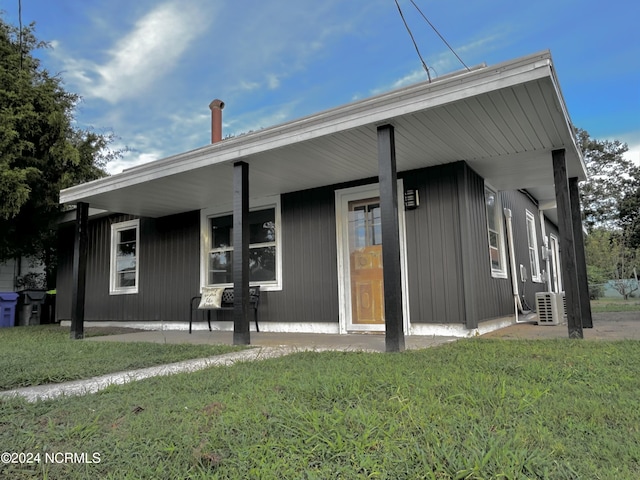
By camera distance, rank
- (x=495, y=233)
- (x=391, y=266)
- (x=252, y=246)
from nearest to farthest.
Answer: (x=391, y=266) → (x=495, y=233) → (x=252, y=246)

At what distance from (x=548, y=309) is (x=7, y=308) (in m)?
11.8

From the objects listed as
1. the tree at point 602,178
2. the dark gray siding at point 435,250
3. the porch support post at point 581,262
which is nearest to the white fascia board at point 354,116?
the dark gray siding at point 435,250

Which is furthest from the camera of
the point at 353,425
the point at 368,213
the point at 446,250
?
the point at 368,213

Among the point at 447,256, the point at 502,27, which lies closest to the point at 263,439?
the point at 447,256

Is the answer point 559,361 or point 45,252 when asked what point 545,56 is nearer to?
point 559,361

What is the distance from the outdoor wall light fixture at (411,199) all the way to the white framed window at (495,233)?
1378mm

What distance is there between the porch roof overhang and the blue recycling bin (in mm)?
5145

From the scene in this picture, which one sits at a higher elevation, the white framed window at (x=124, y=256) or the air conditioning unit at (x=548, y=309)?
the white framed window at (x=124, y=256)

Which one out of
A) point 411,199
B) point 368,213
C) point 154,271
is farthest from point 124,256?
point 411,199

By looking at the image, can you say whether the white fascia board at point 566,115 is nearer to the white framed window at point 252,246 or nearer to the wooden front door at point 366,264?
the wooden front door at point 366,264

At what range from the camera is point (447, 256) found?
5695 mm

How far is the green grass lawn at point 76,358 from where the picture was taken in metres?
3.43

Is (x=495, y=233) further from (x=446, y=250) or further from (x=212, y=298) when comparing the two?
(x=212, y=298)

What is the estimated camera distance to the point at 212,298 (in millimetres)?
6980
